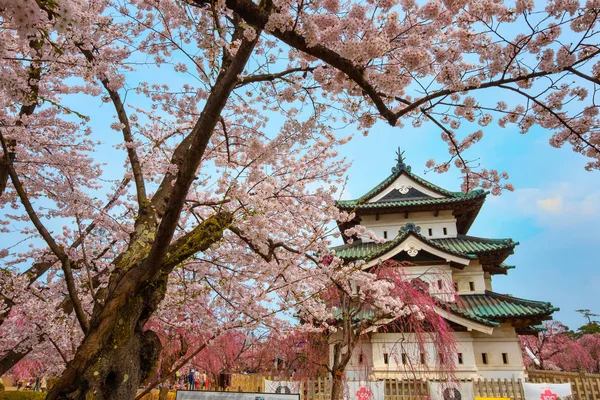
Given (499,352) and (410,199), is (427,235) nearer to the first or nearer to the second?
(410,199)

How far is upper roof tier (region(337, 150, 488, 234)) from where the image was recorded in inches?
552

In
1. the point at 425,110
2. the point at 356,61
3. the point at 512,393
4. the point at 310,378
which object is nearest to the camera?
the point at 356,61

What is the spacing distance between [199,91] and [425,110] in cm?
355

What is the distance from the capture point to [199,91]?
5492 mm

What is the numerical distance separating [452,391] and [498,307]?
172 inches

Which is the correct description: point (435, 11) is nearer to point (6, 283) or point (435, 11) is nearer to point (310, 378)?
point (6, 283)

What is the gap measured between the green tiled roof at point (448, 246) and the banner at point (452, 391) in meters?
4.15

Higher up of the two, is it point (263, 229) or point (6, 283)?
point (263, 229)

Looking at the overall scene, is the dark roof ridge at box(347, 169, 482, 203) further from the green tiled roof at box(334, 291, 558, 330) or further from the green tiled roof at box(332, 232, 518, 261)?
the green tiled roof at box(334, 291, 558, 330)

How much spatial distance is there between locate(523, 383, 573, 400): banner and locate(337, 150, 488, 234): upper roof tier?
682cm

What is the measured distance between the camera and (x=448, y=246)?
44.1 ft

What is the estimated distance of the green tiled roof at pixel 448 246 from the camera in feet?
40.3

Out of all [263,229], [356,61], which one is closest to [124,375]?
[263,229]

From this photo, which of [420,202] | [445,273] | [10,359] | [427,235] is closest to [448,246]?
[427,235]
